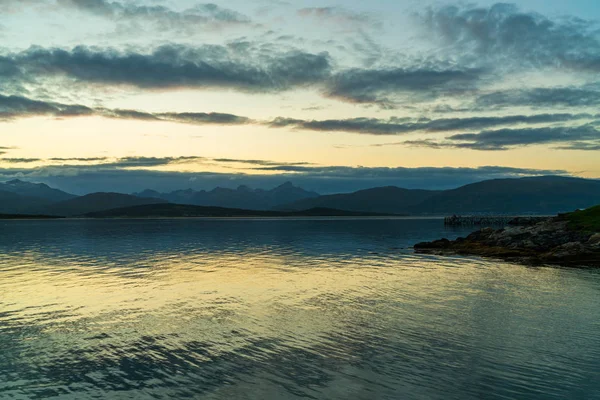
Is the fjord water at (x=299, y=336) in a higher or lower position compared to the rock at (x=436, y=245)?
higher

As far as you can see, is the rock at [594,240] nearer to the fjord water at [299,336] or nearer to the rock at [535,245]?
the rock at [535,245]

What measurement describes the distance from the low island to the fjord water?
1362cm

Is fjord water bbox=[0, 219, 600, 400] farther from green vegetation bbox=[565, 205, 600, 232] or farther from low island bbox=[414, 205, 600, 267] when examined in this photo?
green vegetation bbox=[565, 205, 600, 232]

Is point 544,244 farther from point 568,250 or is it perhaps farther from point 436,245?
point 436,245

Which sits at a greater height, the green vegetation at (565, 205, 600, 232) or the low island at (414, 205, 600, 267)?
the green vegetation at (565, 205, 600, 232)

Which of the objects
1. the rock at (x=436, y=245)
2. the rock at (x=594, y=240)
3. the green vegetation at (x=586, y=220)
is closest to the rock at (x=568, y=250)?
the rock at (x=594, y=240)

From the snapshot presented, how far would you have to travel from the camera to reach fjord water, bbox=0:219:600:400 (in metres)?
18.5

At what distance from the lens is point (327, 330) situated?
1071 inches

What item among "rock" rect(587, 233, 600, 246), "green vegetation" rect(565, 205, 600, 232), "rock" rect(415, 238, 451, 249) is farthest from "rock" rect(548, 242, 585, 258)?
"rock" rect(415, 238, 451, 249)

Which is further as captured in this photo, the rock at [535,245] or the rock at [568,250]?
the rock at [568,250]

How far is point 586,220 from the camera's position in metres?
83.1

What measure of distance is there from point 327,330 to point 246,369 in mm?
7858

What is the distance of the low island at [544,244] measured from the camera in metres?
62.5

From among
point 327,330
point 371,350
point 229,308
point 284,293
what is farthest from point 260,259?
point 371,350
